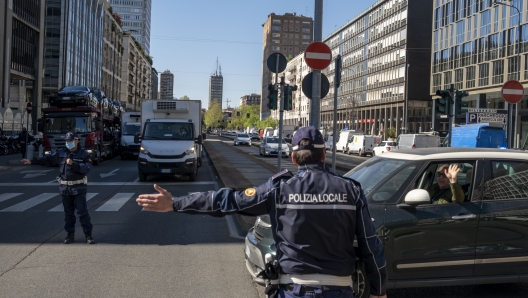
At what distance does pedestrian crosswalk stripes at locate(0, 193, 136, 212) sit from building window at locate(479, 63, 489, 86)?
46.4 metres

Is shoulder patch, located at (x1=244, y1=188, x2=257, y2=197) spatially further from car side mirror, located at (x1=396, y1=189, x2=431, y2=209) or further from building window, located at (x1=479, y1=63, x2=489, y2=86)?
building window, located at (x1=479, y1=63, x2=489, y2=86)

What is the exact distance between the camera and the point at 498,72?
169ft

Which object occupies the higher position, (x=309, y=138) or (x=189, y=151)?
(x=309, y=138)

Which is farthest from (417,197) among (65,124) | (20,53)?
(20,53)

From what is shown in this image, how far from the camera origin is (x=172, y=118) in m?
22.6

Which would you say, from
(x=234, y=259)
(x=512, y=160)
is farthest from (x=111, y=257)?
(x=512, y=160)

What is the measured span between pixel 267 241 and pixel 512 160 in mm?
2704

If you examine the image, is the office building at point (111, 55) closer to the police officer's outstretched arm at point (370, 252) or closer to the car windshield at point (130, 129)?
the car windshield at point (130, 129)

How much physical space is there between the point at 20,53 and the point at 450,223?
53259 millimetres

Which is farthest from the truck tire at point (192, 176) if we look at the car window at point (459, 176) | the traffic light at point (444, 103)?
the car window at point (459, 176)

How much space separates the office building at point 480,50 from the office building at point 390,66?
7307 mm

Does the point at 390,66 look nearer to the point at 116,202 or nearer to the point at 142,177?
the point at 142,177

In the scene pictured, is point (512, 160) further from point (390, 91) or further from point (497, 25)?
point (390, 91)

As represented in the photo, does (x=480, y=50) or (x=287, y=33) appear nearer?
(x=480, y=50)
